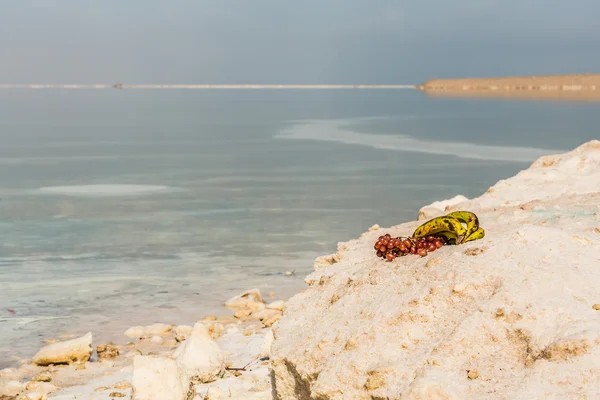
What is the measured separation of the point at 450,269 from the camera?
20.6 ft

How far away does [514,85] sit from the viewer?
163250mm

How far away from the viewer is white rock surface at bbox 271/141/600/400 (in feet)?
17.4

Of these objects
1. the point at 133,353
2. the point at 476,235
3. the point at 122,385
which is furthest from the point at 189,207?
the point at 476,235

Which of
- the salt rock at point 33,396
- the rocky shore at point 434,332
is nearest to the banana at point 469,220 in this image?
the rocky shore at point 434,332

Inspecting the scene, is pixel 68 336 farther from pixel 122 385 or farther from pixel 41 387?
pixel 122 385

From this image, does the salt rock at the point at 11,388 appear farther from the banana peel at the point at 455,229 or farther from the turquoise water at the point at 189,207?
the banana peel at the point at 455,229

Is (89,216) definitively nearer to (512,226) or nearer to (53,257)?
(53,257)

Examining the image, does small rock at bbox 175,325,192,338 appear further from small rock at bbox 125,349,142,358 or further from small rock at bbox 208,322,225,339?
small rock at bbox 125,349,142,358

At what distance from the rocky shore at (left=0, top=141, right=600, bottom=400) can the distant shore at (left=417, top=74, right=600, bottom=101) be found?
11799 cm

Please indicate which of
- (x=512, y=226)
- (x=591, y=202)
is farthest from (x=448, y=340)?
(x=591, y=202)

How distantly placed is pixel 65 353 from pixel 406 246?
4331mm

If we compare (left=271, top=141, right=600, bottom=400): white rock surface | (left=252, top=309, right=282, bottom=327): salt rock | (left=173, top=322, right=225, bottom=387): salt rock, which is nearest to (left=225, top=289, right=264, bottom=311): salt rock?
(left=252, top=309, right=282, bottom=327): salt rock

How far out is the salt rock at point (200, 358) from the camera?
8.10 m

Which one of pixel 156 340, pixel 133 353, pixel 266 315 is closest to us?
pixel 133 353
